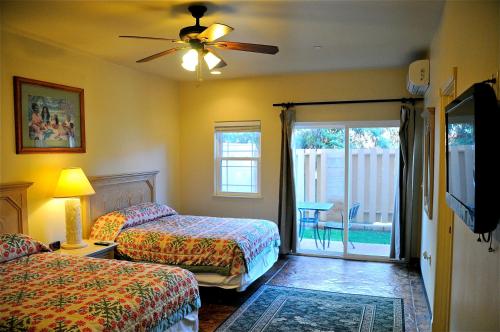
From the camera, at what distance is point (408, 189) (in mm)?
4863

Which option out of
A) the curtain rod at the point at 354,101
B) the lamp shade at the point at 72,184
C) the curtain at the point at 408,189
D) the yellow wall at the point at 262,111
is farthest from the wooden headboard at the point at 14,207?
the curtain at the point at 408,189

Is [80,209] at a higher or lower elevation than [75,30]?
lower

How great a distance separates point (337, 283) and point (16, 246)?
127 inches

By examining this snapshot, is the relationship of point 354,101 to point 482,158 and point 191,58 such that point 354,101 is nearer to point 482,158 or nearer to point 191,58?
point 191,58

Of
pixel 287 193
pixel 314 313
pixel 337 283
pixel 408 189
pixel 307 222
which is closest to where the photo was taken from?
pixel 314 313

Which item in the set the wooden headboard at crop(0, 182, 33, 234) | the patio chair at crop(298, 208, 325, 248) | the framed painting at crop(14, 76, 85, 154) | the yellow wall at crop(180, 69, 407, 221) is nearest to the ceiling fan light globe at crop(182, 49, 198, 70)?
the framed painting at crop(14, 76, 85, 154)

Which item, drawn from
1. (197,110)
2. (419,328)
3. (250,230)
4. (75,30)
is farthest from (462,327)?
(197,110)

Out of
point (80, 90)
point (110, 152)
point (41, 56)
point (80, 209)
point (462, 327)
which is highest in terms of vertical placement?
point (41, 56)

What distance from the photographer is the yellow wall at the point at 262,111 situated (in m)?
5.09

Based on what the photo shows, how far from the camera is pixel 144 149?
5164mm

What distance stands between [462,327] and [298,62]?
11.1 feet

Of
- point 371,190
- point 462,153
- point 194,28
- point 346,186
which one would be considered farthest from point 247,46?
point 371,190

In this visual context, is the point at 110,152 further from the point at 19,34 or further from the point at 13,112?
the point at 19,34

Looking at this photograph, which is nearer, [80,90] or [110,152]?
[80,90]
